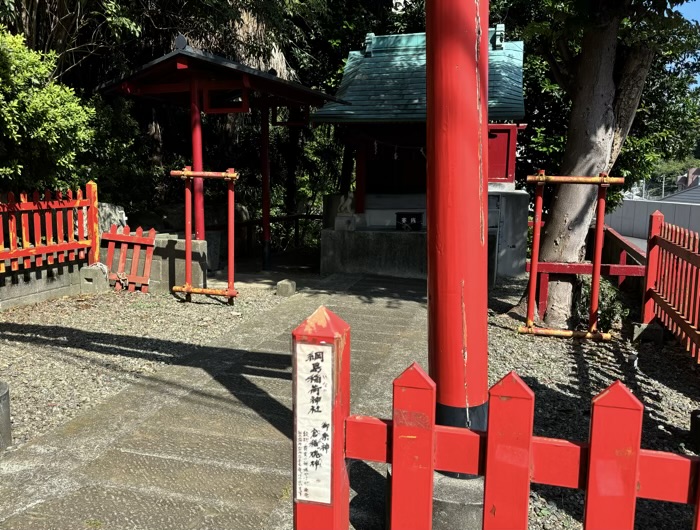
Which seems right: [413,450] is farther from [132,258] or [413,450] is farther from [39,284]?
[132,258]

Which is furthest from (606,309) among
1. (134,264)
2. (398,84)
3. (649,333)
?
(134,264)

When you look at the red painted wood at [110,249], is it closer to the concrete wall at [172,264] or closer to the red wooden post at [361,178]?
the concrete wall at [172,264]

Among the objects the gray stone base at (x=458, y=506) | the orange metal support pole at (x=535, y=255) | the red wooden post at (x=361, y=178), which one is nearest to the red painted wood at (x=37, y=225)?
the red wooden post at (x=361, y=178)

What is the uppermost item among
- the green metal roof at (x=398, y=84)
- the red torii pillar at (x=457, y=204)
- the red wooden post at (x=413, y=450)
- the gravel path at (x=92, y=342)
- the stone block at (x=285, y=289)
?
the green metal roof at (x=398, y=84)

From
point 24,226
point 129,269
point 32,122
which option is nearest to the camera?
point 32,122

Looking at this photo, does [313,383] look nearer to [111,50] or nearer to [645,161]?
[111,50]

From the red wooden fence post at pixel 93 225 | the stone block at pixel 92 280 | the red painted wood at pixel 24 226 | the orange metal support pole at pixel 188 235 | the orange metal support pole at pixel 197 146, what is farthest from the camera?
the orange metal support pole at pixel 197 146

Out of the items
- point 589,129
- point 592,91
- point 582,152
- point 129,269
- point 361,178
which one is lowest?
point 129,269

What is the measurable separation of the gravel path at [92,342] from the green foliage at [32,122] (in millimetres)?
1666

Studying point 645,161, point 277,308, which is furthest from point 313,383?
point 645,161

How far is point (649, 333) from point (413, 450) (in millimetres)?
5441

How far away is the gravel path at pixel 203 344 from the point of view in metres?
3.91

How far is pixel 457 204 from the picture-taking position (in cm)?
228

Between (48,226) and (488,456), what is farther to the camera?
(48,226)
